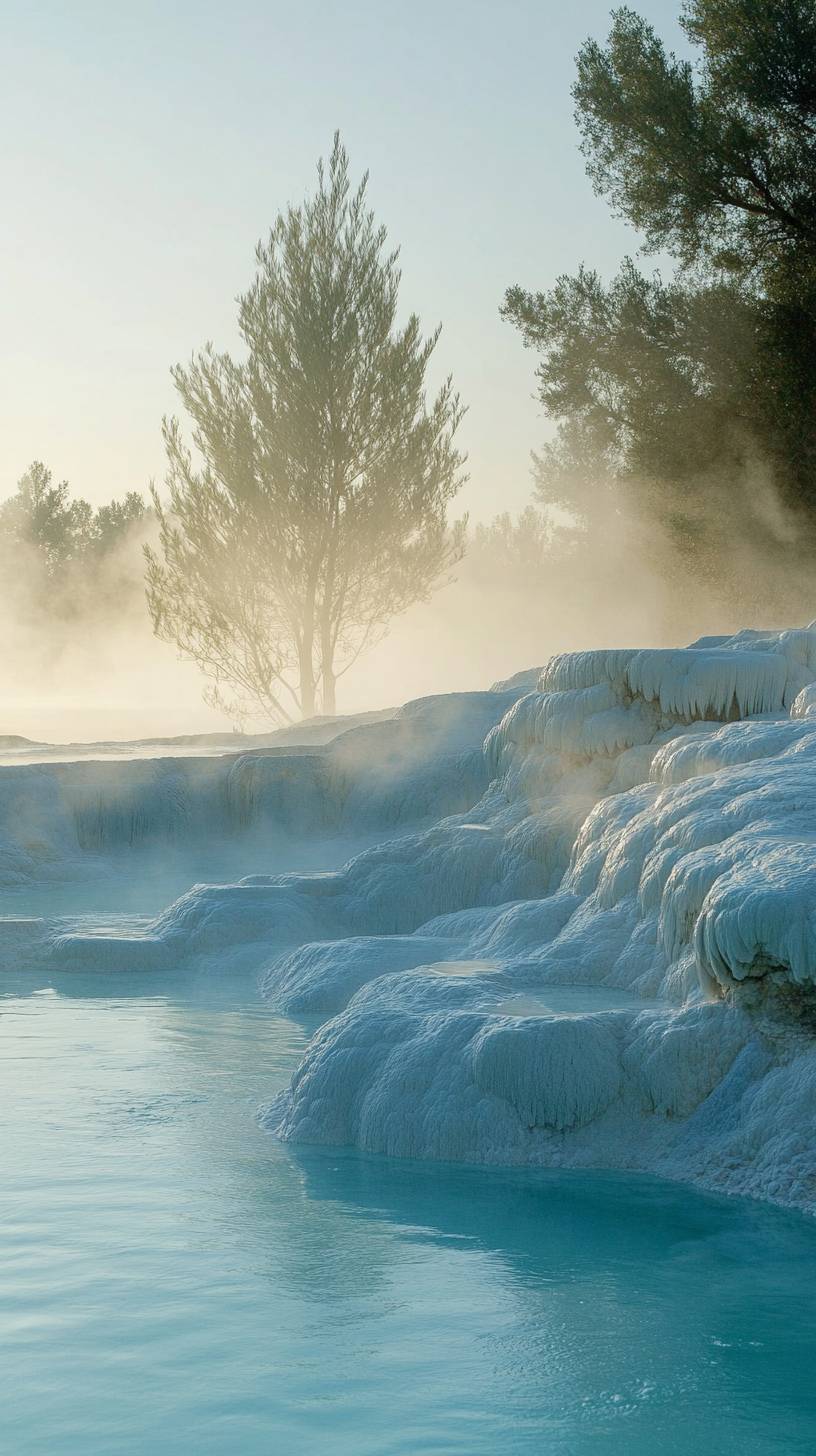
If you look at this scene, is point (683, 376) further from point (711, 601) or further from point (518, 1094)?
point (518, 1094)

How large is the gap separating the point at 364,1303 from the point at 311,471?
1748 cm

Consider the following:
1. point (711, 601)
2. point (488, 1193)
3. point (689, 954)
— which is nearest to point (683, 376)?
point (711, 601)

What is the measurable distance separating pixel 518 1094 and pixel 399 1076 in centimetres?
47

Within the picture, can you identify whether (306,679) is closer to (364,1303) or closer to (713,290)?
(713,290)

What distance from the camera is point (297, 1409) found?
3.46m

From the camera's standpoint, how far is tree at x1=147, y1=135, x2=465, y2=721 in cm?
2069

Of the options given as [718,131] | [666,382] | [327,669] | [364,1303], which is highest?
[718,131]

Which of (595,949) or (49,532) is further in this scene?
(49,532)

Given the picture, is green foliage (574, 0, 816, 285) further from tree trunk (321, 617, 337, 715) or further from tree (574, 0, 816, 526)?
tree trunk (321, 617, 337, 715)

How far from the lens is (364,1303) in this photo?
408cm

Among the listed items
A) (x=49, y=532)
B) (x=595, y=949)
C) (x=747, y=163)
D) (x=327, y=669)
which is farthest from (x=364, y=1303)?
(x=49, y=532)

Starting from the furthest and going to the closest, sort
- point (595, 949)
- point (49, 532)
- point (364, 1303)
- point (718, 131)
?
point (49, 532), point (718, 131), point (595, 949), point (364, 1303)

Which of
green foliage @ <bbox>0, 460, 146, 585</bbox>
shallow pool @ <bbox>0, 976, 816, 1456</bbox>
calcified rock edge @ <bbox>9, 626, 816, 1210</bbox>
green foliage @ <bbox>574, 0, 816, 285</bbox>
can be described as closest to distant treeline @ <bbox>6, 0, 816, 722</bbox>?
green foliage @ <bbox>574, 0, 816, 285</bbox>

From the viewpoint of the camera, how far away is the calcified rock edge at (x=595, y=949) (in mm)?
5258
